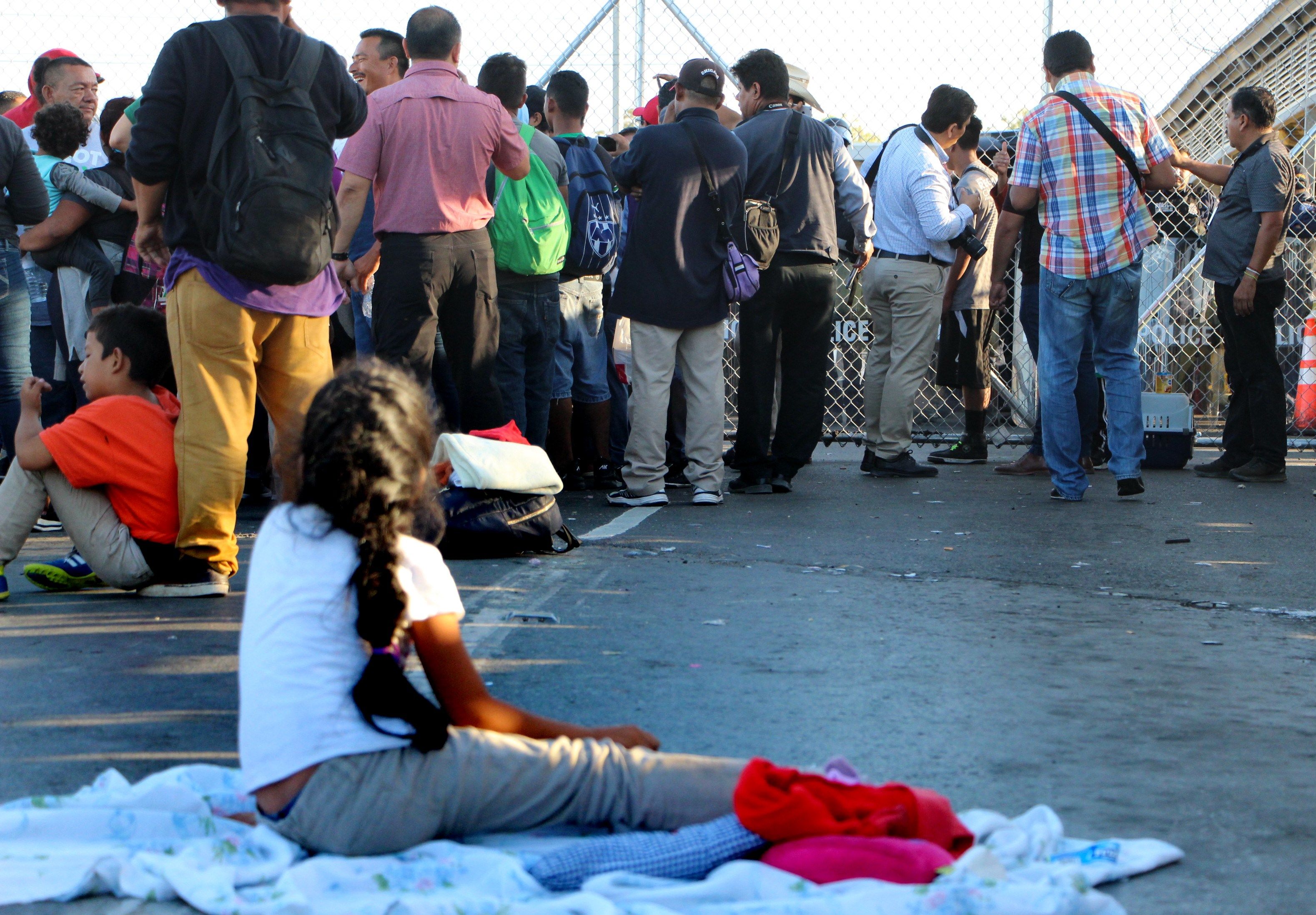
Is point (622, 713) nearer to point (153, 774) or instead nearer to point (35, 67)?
point (153, 774)

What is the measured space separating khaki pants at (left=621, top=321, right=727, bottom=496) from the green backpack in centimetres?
60

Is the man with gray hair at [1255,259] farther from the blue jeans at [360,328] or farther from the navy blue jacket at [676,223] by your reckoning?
the blue jeans at [360,328]

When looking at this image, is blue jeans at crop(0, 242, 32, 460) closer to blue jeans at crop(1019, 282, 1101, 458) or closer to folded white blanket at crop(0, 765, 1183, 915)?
folded white blanket at crop(0, 765, 1183, 915)

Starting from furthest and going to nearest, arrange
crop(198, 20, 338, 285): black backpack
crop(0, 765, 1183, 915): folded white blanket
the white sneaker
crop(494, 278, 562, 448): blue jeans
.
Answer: the white sneaker
crop(494, 278, 562, 448): blue jeans
crop(198, 20, 338, 285): black backpack
crop(0, 765, 1183, 915): folded white blanket

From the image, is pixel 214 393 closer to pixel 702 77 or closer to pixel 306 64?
pixel 306 64

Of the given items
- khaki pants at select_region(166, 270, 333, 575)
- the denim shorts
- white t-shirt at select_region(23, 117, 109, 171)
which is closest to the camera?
khaki pants at select_region(166, 270, 333, 575)

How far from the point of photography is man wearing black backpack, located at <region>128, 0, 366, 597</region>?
411 centimetres

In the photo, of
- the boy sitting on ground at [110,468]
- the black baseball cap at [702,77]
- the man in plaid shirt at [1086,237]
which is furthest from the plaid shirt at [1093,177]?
the boy sitting on ground at [110,468]

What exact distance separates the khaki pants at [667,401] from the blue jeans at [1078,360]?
1.69 meters

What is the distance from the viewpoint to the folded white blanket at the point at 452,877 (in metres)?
1.97

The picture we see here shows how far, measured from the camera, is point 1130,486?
6.89 metres

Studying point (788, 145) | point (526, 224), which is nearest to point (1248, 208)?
point (788, 145)

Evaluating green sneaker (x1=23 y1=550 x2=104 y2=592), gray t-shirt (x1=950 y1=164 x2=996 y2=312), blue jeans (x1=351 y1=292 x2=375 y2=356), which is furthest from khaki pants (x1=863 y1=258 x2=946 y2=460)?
green sneaker (x1=23 y1=550 x2=104 y2=592)

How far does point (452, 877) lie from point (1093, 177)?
5653mm
